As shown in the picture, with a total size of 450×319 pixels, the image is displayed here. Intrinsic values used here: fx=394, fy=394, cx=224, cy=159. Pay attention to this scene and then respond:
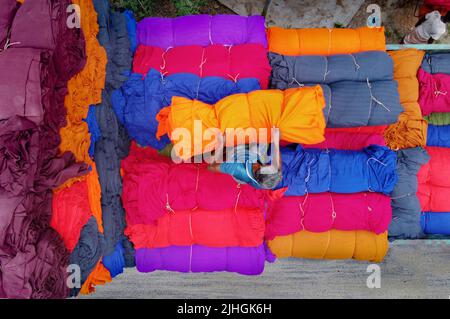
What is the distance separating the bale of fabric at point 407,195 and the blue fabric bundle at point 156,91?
1099mm

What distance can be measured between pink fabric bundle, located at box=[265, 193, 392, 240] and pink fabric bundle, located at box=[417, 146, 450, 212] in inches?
15.6

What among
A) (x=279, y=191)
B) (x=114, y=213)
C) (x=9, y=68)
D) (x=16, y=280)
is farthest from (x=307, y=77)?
(x=16, y=280)

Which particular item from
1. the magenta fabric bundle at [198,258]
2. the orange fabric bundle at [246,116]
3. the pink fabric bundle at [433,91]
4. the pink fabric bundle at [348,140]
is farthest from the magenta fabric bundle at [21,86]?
the pink fabric bundle at [433,91]

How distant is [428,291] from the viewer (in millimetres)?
2850

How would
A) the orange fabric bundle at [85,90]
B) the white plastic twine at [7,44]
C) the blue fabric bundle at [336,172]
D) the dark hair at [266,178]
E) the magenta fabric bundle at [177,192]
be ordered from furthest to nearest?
1. the blue fabric bundle at [336,172]
2. the magenta fabric bundle at [177,192]
3. the dark hair at [266,178]
4. the orange fabric bundle at [85,90]
5. the white plastic twine at [7,44]

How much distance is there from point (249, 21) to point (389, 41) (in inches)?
66.4

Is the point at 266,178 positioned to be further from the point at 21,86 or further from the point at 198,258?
the point at 21,86

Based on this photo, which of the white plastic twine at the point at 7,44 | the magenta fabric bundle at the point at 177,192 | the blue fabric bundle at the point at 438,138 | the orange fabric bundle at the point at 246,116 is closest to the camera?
the white plastic twine at the point at 7,44

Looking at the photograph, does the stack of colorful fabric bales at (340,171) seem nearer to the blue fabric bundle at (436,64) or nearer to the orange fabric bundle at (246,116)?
the orange fabric bundle at (246,116)

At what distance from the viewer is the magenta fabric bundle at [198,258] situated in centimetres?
240

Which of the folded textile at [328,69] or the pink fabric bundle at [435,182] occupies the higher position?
the folded textile at [328,69]

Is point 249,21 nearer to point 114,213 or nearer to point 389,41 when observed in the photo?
point 114,213

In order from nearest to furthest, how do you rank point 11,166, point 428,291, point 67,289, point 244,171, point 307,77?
point 11,166, point 67,289, point 244,171, point 307,77, point 428,291

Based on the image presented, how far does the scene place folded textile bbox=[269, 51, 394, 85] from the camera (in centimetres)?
245
